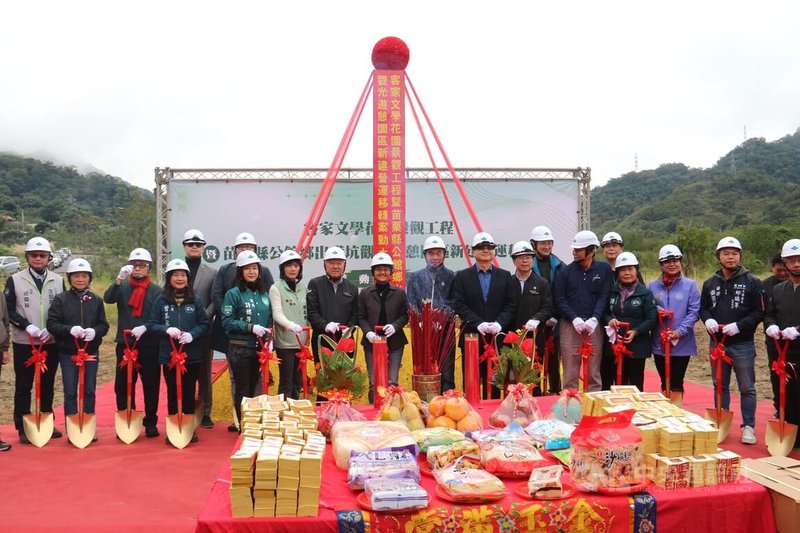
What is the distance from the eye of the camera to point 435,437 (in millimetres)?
2490

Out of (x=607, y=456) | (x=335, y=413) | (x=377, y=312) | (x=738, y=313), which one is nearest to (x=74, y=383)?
Answer: (x=377, y=312)

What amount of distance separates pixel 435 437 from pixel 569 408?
772 mm

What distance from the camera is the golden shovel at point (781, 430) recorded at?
391 cm

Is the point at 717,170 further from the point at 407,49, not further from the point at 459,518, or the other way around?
the point at 459,518

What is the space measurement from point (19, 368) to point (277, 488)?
3559 millimetres

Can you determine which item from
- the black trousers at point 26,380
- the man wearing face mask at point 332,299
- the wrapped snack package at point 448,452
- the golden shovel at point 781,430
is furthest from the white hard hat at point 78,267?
the golden shovel at point 781,430

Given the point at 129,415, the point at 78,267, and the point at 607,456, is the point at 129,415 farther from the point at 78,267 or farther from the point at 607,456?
the point at 607,456

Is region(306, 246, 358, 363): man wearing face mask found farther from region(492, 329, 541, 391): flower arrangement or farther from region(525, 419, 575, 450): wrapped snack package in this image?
region(525, 419, 575, 450): wrapped snack package

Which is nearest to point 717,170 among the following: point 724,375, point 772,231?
point 772,231

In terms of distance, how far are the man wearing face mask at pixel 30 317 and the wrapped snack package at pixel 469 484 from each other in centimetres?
359

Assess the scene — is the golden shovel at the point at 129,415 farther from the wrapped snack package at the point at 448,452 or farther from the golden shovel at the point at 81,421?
the wrapped snack package at the point at 448,452

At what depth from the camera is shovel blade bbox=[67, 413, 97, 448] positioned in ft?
14.8

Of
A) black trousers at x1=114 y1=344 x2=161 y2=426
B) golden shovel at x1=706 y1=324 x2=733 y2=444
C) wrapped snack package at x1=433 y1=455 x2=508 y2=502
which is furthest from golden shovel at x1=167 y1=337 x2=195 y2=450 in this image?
golden shovel at x1=706 y1=324 x2=733 y2=444

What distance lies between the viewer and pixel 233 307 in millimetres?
4461
